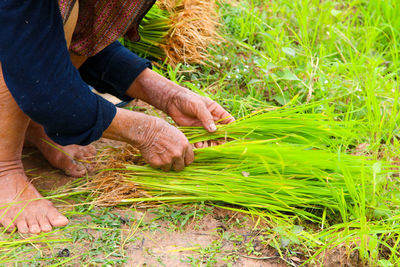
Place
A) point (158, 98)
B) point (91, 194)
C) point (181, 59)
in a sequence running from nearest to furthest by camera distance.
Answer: point (91, 194)
point (158, 98)
point (181, 59)

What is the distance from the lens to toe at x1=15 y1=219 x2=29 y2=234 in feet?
6.02

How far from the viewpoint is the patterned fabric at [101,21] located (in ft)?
6.66

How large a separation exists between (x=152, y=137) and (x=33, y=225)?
618mm

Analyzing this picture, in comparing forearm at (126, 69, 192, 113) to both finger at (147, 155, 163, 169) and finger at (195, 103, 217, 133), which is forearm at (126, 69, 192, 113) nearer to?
finger at (195, 103, 217, 133)

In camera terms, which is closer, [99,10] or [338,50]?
[99,10]

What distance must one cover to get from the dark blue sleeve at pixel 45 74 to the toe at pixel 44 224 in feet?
1.15

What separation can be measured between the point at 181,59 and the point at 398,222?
1745 millimetres

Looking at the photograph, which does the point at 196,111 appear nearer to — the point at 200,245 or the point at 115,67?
the point at 115,67

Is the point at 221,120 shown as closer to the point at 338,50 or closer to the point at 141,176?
the point at 141,176

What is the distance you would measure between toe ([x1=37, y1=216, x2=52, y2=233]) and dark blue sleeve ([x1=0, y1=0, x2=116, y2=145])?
1.15 ft

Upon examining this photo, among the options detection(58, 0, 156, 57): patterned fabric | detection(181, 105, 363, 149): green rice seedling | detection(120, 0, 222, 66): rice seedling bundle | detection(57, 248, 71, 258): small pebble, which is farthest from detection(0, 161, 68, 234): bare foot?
detection(120, 0, 222, 66): rice seedling bundle

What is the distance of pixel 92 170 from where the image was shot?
224 cm

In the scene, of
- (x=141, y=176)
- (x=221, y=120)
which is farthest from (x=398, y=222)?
(x=141, y=176)

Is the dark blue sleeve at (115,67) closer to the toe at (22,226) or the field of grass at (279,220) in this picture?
the field of grass at (279,220)
